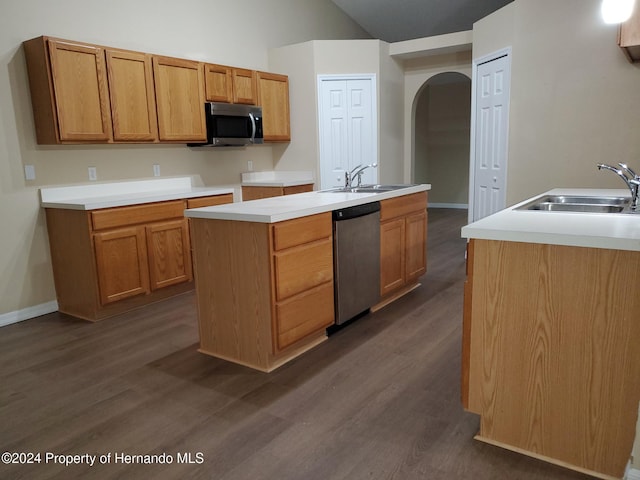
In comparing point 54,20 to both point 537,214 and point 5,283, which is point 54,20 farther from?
point 537,214

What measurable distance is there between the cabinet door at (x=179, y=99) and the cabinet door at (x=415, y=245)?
2.23 m

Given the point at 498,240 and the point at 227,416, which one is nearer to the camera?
the point at 498,240

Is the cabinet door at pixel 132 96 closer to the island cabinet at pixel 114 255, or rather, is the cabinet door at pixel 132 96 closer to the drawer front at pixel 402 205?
the island cabinet at pixel 114 255

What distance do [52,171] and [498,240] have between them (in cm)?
345

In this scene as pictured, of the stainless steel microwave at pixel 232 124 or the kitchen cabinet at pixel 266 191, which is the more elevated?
the stainless steel microwave at pixel 232 124

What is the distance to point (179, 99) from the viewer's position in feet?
14.1

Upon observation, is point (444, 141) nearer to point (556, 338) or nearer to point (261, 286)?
point (261, 286)

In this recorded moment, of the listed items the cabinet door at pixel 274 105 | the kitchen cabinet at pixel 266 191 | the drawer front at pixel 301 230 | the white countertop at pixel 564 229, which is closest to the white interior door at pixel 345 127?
the cabinet door at pixel 274 105

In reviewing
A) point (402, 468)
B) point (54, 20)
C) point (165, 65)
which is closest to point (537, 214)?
Answer: point (402, 468)

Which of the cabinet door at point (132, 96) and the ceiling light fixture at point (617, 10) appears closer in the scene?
the ceiling light fixture at point (617, 10)

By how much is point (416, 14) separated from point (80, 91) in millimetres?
5351

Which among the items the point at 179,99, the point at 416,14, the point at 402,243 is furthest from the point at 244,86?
the point at 416,14

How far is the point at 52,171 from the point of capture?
369 cm

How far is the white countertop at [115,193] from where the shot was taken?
11.5 ft
